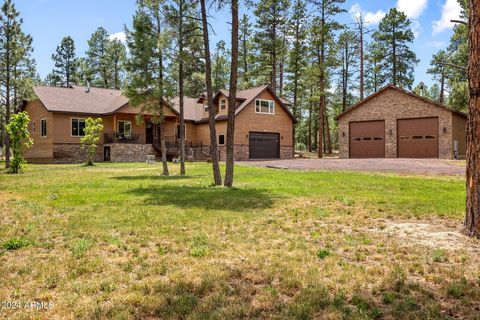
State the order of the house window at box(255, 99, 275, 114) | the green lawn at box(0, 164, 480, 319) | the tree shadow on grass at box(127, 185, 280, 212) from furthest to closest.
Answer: the house window at box(255, 99, 275, 114), the tree shadow on grass at box(127, 185, 280, 212), the green lawn at box(0, 164, 480, 319)

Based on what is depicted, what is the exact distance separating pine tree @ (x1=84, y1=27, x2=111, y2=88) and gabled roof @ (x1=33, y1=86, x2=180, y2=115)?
18.1m

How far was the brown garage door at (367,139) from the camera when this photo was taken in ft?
103

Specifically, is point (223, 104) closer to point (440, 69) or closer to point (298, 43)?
point (298, 43)

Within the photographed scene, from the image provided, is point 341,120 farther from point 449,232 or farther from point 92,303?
point 92,303

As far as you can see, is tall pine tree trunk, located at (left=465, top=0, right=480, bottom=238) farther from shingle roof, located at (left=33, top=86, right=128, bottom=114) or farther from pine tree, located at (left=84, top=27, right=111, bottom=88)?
pine tree, located at (left=84, top=27, right=111, bottom=88)

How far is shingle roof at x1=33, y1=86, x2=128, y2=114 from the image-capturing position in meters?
32.5

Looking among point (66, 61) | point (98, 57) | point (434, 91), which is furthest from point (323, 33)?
point (434, 91)

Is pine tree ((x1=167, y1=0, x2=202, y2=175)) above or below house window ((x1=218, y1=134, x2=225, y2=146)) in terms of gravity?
above

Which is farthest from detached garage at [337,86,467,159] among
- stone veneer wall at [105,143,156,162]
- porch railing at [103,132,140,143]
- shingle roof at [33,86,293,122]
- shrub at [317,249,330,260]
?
shrub at [317,249,330,260]

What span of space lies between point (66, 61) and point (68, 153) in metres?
30.7

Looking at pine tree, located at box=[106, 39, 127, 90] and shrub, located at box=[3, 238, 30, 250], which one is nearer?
shrub, located at box=[3, 238, 30, 250]

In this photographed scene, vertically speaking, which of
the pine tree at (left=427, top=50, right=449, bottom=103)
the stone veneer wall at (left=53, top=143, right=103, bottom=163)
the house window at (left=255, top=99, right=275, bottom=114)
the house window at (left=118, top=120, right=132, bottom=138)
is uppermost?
the pine tree at (left=427, top=50, right=449, bottom=103)

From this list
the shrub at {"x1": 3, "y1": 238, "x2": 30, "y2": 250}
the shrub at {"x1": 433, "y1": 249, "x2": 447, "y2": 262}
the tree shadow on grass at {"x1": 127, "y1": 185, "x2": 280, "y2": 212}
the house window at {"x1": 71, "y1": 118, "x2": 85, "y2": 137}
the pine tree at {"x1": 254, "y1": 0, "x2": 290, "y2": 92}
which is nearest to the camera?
the shrub at {"x1": 433, "y1": 249, "x2": 447, "y2": 262}

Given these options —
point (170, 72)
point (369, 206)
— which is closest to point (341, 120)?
point (170, 72)
